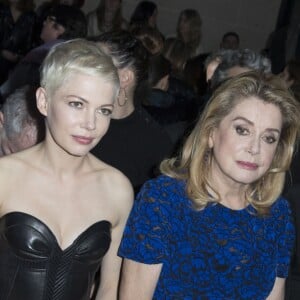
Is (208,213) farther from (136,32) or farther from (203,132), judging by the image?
(136,32)

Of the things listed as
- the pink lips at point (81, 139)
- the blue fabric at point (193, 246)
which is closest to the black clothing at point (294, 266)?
the blue fabric at point (193, 246)

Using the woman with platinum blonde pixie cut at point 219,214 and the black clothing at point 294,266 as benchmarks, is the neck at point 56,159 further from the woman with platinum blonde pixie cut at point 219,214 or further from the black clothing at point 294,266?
the black clothing at point 294,266

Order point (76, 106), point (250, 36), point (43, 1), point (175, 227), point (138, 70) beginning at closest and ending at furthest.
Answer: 1. point (76, 106)
2. point (175, 227)
3. point (138, 70)
4. point (43, 1)
5. point (250, 36)

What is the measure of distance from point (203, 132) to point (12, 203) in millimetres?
656

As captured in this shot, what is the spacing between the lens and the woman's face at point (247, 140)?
A: 6.89ft

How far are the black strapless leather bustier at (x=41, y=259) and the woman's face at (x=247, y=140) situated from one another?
17.8 inches

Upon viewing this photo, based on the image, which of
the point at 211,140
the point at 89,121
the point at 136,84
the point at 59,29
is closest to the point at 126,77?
the point at 136,84

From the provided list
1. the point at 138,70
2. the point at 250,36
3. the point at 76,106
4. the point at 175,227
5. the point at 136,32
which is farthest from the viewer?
the point at 250,36

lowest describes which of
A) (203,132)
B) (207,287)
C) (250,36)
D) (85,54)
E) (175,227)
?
(250,36)

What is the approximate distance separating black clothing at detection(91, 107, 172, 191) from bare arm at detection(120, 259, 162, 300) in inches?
33.4

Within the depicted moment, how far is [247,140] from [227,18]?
7.02 metres

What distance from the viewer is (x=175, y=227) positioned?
2.08m

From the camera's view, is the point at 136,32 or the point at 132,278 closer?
the point at 132,278

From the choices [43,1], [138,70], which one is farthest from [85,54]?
[43,1]
